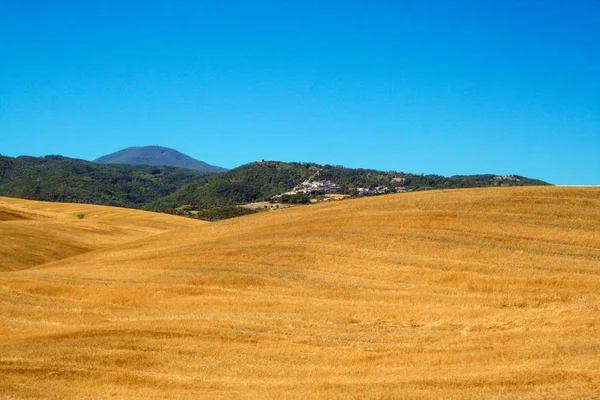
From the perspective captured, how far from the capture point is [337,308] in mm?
22344

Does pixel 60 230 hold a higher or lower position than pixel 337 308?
higher

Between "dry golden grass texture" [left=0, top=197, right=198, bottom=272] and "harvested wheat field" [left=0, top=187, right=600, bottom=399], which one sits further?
"dry golden grass texture" [left=0, top=197, right=198, bottom=272]

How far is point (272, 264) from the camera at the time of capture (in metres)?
29.1

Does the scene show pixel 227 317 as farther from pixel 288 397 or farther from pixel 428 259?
pixel 428 259

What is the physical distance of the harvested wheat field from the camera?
14984 millimetres

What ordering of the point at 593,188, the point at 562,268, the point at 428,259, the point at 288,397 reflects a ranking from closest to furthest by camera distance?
the point at 288,397
the point at 562,268
the point at 428,259
the point at 593,188

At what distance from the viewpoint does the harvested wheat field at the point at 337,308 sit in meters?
15.0

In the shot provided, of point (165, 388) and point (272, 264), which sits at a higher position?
point (272, 264)

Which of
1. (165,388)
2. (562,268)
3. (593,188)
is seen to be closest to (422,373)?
(165,388)

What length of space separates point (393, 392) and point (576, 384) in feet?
11.8

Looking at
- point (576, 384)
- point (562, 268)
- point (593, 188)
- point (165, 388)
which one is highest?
point (593, 188)

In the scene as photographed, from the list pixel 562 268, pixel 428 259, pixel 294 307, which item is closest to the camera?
pixel 294 307

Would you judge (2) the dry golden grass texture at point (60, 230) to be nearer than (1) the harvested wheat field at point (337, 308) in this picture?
No

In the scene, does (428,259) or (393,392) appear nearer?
(393,392)
